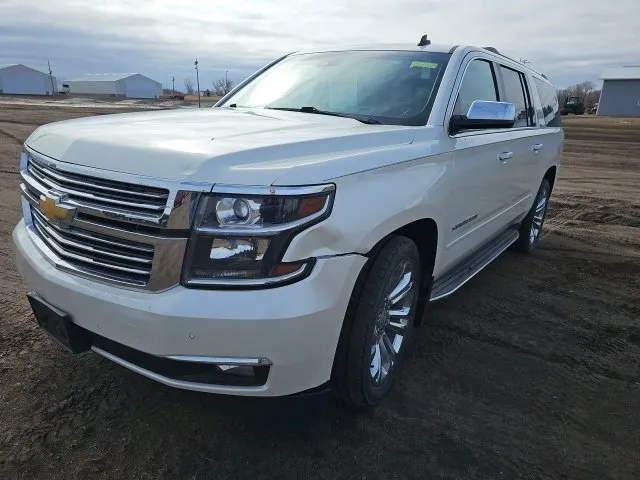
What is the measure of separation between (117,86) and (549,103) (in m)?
106

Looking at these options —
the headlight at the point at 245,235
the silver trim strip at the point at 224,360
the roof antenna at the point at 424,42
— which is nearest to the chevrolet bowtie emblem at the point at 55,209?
the headlight at the point at 245,235

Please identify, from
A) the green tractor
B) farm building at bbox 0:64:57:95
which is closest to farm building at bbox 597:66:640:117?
the green tractor

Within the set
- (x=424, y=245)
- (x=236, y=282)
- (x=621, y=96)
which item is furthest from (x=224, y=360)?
(x=621, y=96)

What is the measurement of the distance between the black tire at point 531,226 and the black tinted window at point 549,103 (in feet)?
2.29

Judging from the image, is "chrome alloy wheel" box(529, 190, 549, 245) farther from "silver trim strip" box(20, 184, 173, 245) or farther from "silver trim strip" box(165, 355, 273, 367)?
"silver trim strip" box(20, 184, 173, 245)

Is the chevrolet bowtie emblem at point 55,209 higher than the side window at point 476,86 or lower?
lower

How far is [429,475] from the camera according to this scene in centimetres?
235

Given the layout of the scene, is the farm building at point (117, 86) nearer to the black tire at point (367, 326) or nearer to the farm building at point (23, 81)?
the farm building at point (23, 81)

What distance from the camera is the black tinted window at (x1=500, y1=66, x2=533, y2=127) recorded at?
4441 millimetres

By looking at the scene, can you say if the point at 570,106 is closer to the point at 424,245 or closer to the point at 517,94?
the point at 517,94

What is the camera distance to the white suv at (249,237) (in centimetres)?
197

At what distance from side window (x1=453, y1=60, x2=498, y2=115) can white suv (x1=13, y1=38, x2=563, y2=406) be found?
0.53ft

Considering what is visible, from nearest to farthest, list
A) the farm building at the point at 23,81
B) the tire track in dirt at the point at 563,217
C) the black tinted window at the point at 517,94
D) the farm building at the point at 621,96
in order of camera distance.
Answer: the black tinted window at the point at 517,94 < the tire track in dirt at the point at 563,217 < the farm building at the point at 621,96 < the farm building at the point at 23,81

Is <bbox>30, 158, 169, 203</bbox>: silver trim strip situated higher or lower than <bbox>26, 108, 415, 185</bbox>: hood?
Answer: lower
